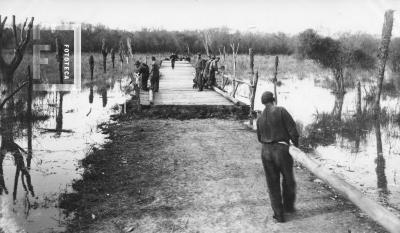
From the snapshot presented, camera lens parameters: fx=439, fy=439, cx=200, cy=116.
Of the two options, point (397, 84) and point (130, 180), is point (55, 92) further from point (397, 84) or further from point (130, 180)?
point (397, 84)

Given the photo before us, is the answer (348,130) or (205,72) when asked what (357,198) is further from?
(205,72)

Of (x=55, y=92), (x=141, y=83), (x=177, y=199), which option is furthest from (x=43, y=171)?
(x=55, y=92)

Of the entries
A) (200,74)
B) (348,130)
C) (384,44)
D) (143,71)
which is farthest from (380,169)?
(143,71)

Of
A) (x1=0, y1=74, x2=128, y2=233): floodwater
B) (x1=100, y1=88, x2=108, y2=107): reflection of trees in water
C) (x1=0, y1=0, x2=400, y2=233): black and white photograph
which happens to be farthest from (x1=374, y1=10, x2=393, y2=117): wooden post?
(x1=100, y1=88, x2=108, y2=107): reflection of trees in water

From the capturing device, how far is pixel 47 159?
958 centimetres

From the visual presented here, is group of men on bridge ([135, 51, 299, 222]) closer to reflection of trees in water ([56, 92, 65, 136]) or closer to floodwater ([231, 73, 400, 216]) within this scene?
floodwater ([231, 73, 400, 216])

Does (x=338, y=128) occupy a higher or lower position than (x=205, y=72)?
lower

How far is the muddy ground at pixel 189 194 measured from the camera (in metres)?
5.46

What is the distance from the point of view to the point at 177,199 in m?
6.48

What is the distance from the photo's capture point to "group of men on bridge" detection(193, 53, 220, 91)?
1928cm

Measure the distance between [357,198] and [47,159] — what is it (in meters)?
7.14

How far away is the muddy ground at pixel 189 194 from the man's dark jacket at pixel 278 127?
1040 mm

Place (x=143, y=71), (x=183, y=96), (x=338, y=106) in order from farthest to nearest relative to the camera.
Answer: (x=338, y=106), (x=143, y=71), (x=183, y=96)

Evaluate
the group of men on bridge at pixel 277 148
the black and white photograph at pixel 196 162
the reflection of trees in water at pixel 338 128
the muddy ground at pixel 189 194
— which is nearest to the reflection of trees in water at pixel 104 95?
the black and white photograph at pixel 196 162
